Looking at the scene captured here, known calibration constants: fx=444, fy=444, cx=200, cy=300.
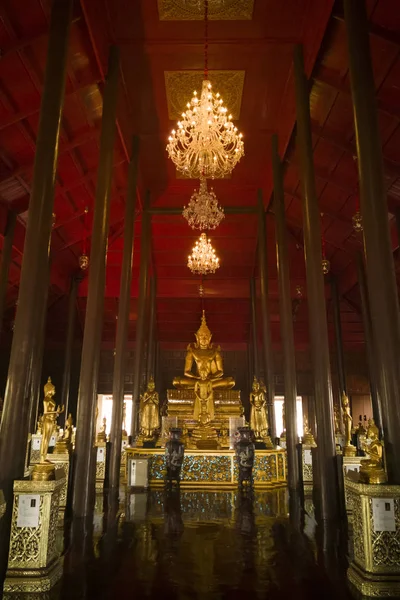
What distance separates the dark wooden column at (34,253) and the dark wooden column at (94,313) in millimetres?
1941

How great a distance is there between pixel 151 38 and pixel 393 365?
24.2 ft

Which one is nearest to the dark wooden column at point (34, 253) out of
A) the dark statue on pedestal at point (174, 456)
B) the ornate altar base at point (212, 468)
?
the dark statue on pedestal at point (174, 456)

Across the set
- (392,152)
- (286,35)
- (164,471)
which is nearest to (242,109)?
(286,35)

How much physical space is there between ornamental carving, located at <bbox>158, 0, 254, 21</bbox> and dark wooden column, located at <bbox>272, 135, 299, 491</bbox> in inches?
125

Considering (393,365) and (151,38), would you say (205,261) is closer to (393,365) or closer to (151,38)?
(151,38)

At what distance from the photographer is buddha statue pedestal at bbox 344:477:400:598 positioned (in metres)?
3.09

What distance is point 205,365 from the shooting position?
1152 centimetres

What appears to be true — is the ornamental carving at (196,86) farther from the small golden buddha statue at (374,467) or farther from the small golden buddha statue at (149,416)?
the small golden buddha statue at (374,467)

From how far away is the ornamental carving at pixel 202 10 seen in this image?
7609mm

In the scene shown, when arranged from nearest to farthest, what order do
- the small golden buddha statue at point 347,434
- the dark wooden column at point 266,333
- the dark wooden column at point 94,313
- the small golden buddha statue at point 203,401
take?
the dark wooden column at point 94,313 → the small golden buddha statue at point 347,434 → the small golden buddha statue at point 203,401 → the dark wooden column at point 266,333

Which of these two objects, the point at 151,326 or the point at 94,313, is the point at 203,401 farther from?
the point at 151,326

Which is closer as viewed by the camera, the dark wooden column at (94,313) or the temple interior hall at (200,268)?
the temple interior hall at (200,268)

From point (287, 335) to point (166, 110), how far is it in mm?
5781

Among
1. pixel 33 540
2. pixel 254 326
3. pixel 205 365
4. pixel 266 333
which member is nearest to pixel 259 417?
pixel 266 333
